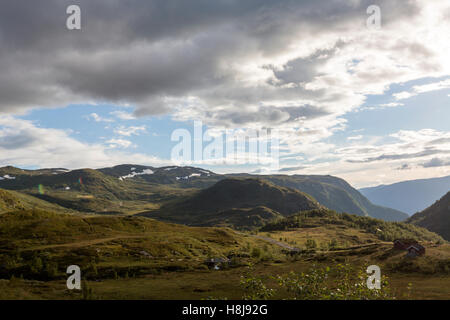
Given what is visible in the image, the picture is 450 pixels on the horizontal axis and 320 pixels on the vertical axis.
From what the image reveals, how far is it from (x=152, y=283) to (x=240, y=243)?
93180 mm

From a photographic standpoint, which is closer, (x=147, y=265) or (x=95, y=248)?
(x=147, y=265)

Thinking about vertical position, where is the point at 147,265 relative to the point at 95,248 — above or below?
below

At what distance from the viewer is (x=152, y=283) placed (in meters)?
67.7

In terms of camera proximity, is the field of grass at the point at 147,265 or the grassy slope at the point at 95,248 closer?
the field of grass at the point at 147,265

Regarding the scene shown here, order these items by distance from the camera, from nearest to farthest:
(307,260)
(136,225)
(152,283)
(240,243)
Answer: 1. (152,283)
2. (307,260)
3. (240,243)
4. (136,225)

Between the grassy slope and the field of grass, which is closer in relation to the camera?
the field of grass
